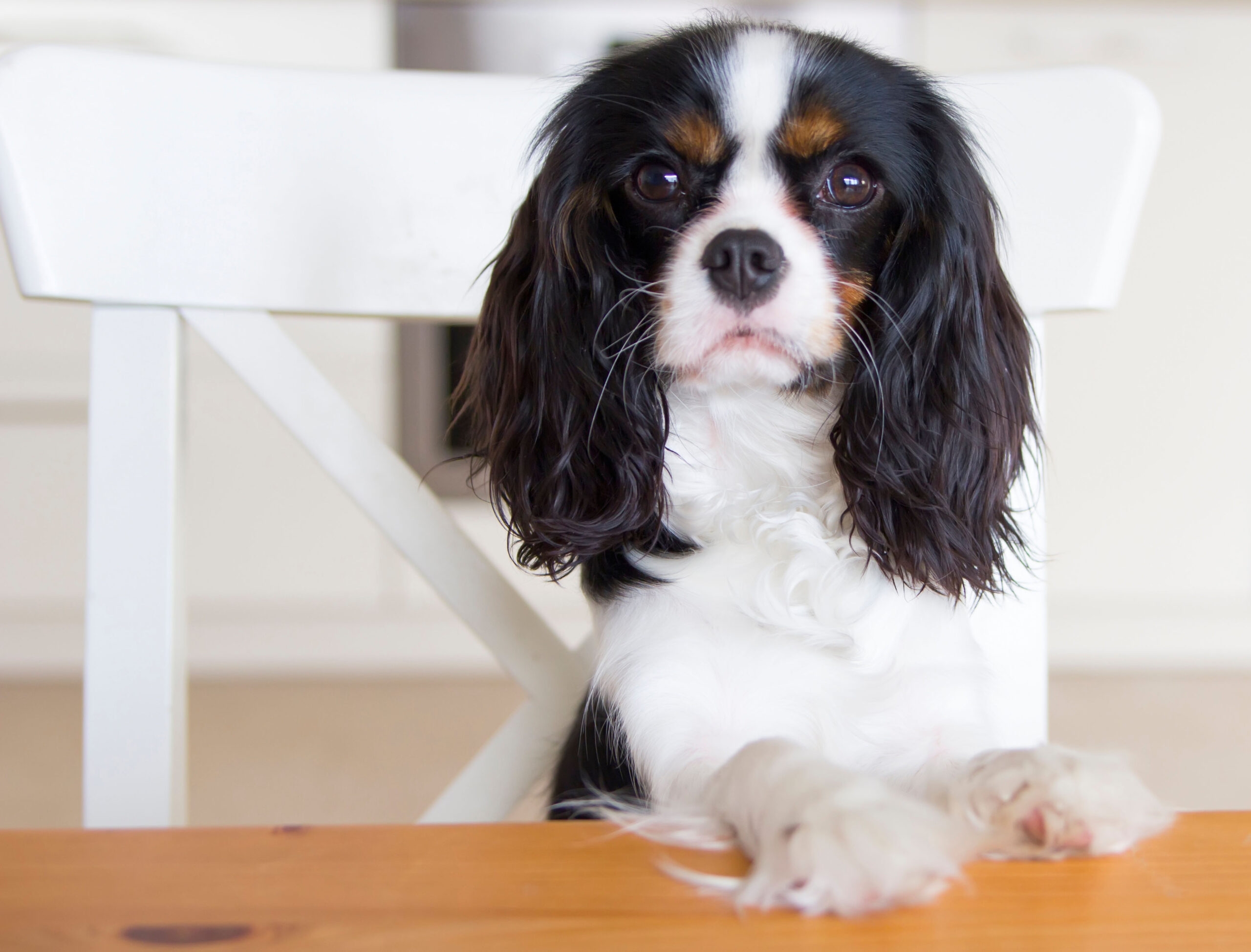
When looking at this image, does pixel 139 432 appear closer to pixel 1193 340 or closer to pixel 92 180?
pixel 92 180

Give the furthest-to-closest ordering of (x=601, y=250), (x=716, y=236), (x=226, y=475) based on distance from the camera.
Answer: (x=226, y=475) < (x=601, y=250) < (x=716, y=236)

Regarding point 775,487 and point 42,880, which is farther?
point 775,487

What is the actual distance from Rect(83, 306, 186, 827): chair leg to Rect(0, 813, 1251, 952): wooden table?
452 mm

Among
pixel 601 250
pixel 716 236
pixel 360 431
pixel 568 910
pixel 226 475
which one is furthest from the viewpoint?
pixel 226 475

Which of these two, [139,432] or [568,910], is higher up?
[139,432]

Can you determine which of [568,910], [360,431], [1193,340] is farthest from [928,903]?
[1193,340]

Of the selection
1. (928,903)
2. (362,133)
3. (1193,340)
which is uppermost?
(1193,340)

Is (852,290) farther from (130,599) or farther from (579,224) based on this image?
(130,599)

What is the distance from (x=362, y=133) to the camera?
92 cm

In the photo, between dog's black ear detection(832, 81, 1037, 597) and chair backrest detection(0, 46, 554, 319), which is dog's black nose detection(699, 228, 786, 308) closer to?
dog's black ear detection(832, 81, 1037, 597)

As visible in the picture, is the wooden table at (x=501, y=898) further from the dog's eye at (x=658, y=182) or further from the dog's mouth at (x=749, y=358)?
the dog's eye at (x=658, y=182)

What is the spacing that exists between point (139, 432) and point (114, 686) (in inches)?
8.2

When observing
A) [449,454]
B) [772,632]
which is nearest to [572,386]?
[772,632]

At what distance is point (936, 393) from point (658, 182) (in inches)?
10.5
